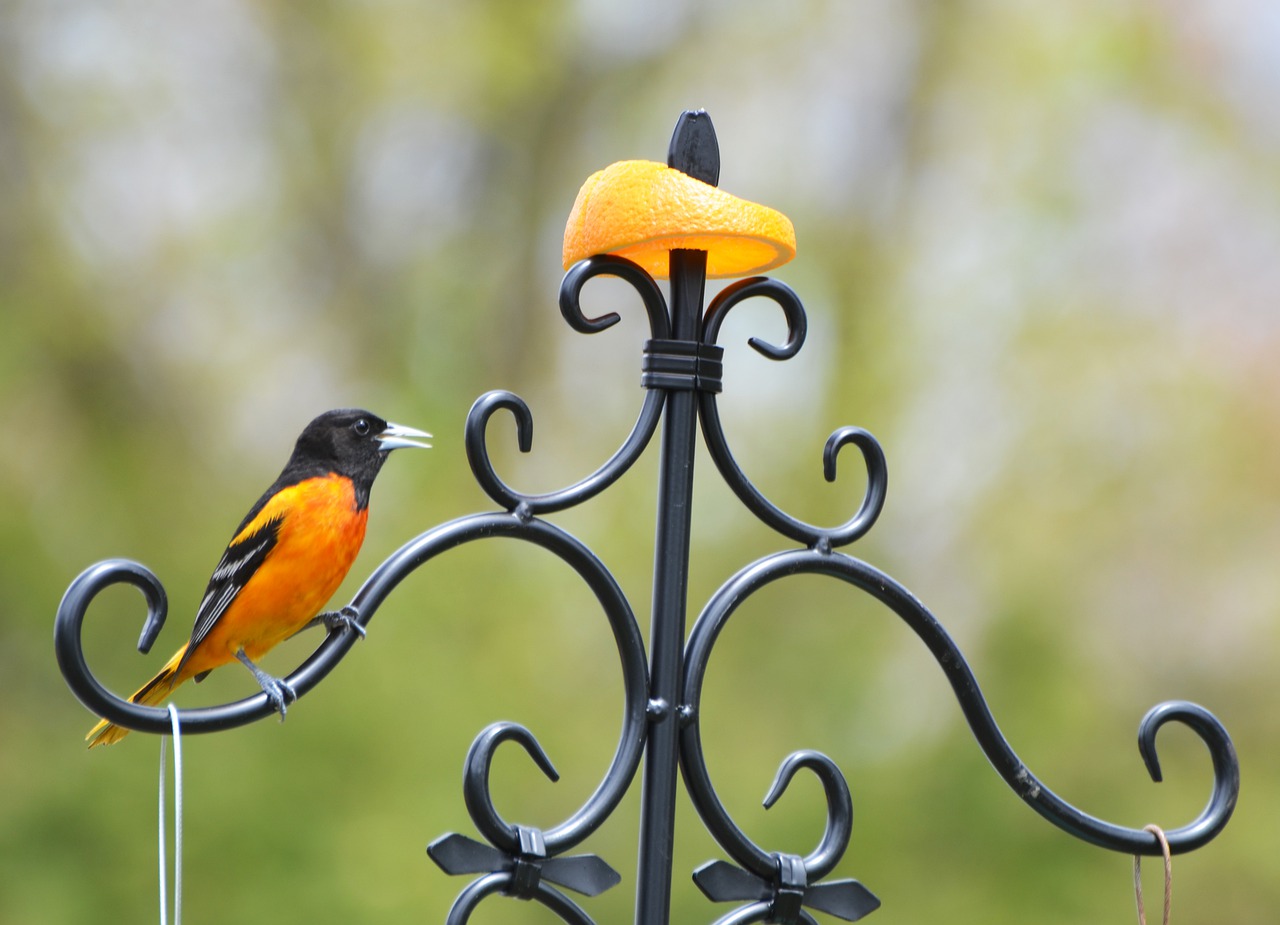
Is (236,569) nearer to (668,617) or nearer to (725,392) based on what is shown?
(668,617)

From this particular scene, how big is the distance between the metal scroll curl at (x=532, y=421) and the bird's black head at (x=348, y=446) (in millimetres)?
325

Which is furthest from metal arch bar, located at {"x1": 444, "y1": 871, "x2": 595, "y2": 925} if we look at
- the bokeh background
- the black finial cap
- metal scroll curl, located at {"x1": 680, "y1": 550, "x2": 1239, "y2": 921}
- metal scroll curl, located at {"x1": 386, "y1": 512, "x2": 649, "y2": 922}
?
the bokeh background

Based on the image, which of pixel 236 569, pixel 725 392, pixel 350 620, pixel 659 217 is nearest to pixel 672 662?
pixel 350 620

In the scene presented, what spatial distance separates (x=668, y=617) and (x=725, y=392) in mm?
3302

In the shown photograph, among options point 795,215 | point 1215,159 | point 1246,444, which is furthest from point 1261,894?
point 795,215

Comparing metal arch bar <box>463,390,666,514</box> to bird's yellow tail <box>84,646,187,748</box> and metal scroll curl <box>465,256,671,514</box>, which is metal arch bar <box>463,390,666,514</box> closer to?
metal scroll curl <box>465,256,671,514</box>

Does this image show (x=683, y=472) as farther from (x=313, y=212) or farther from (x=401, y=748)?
(x=313, y=212)

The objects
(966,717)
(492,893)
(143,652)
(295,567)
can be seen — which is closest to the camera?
(143,652)

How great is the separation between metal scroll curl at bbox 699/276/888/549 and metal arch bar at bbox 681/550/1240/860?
0.03 meters

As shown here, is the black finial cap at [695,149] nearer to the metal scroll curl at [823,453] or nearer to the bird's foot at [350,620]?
the metal scroll curl at [823,453]

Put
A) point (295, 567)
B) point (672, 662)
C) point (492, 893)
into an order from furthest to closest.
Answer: point (295, 567) → point (672, 662) → point (492, 893)

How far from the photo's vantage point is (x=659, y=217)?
1110 mm

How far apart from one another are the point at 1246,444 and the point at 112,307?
395 cm

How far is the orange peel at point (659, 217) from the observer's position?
1.11m
